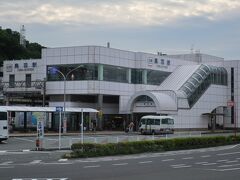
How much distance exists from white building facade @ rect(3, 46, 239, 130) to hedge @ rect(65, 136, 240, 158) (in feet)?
105

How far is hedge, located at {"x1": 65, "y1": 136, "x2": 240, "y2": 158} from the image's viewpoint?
2884 centimetres

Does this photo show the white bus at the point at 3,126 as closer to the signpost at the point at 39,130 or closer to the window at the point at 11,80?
the signpost at the point at 39,130

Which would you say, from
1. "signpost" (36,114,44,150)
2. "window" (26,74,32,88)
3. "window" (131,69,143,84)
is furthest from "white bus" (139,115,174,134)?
"signpost" (36,114,44,150)

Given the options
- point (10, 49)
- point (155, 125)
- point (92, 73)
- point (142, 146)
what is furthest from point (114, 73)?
point (142, 146)

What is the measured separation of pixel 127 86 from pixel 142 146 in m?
46.9

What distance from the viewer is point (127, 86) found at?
78812 millimetres

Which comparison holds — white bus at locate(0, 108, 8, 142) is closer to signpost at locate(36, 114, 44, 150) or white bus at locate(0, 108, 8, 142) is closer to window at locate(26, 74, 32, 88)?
signpost at locate(36, 114, 44, 150)

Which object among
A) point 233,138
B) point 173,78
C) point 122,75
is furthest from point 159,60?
point 233,138

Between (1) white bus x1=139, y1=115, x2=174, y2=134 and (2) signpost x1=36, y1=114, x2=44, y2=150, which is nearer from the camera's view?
(2) signpost x1=36, y1=114, x2=44, y2=150

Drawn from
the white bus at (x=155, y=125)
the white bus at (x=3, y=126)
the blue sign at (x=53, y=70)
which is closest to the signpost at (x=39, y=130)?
the white bus at (x=3, y=126)

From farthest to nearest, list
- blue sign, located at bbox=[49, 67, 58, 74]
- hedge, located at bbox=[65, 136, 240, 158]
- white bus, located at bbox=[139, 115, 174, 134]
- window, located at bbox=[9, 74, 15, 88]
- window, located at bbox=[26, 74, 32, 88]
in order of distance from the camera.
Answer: window, located at bbox=[9, 74, 15, 88] < window, located at bbox=[26, 74, 32, 88] < blue sign, located at bbox=[49, 67, 58, 74] < white bus, located at bbox=[139, 115, 174, 134] < hedge, located at bbox=[65, 136, 240, 158]

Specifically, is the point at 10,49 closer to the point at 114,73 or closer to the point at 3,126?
the point at 114,73

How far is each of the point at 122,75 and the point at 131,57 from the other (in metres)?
3.46

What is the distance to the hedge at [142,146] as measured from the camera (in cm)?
2884
